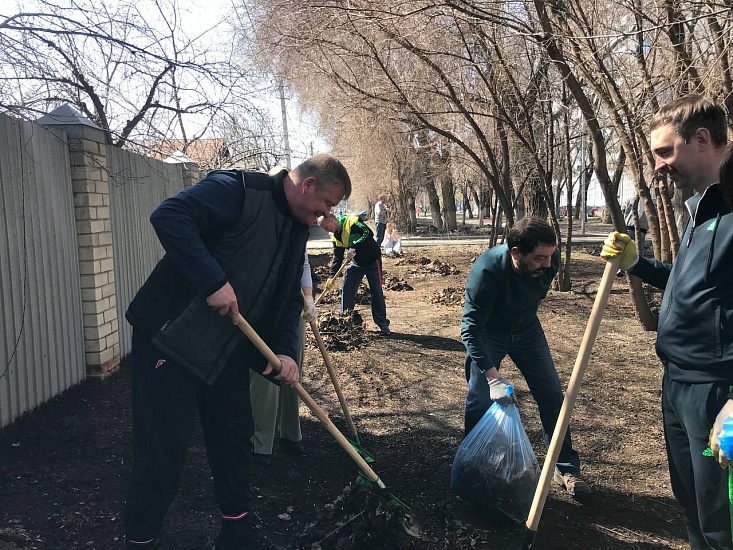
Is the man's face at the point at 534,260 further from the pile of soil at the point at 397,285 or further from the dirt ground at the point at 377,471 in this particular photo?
the pile of soil at the point at 397,285

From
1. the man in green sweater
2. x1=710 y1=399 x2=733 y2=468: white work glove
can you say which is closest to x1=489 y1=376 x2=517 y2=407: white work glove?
the man in green sweater

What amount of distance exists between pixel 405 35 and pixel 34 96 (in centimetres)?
381

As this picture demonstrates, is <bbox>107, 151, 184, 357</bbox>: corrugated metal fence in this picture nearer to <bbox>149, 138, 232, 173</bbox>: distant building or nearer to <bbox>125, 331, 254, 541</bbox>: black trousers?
<bbox>149, 138, 232, 173</bbox>: distant building

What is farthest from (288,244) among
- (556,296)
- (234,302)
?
(556,296)

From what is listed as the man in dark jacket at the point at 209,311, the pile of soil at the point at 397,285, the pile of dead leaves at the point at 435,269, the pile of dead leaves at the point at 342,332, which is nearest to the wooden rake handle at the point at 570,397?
the man in dark jacket at the point at 209,311

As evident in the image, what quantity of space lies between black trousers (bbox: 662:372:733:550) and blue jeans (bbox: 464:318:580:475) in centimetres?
107

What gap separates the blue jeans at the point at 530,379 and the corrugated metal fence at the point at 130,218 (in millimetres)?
3783

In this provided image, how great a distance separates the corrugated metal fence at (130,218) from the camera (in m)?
5.50

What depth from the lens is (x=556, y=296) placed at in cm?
927

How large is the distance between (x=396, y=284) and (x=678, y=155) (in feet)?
29.2

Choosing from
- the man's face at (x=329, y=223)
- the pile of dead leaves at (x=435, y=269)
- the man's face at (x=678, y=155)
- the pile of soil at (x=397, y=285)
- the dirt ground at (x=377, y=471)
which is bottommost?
the dirt ground at (x=377, y=471)

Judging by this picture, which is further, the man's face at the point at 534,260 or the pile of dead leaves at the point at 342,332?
the pile of dead leaves at the point at 342,332

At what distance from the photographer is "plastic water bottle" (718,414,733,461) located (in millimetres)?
1681

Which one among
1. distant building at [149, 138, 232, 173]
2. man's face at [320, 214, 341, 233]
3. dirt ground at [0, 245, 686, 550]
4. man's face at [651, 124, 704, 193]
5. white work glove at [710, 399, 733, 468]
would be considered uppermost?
distant building at [149, 138, 232, 173]
